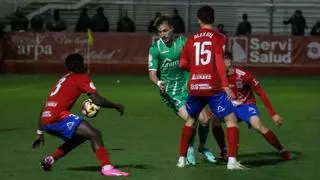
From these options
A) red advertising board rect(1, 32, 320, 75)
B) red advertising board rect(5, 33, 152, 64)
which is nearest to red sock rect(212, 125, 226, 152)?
red advertising board rect(1, 32, 320, 75)

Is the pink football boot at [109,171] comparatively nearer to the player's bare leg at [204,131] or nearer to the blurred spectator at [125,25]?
the player's bare leg at [204,131]

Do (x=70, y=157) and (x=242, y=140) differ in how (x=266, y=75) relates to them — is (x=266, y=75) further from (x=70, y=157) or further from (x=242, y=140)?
(x=70, y=157)

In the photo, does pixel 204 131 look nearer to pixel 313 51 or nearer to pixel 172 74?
pixel 172 74

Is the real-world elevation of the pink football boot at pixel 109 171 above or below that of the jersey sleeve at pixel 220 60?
below

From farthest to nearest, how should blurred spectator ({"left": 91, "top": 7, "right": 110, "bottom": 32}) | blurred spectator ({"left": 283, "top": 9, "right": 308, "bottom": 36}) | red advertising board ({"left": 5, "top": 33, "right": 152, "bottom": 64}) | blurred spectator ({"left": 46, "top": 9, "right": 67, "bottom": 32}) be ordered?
blurred spectator ({"left": 46, "top": 9, "right": 67, "bottom": 32})
blurred spectator ({"left": 283, "top": 9, "right": 308, "bottom": 36})
blurred spectator ({"left": 91, "top": 7, "right": 110, "bottom": 32})
red advertising board ({"left": 5, "top": 33, "right": 152, "bottom": 64})

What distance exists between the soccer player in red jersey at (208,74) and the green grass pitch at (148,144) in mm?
602

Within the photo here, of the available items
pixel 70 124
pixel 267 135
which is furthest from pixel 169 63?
pixel 70 124

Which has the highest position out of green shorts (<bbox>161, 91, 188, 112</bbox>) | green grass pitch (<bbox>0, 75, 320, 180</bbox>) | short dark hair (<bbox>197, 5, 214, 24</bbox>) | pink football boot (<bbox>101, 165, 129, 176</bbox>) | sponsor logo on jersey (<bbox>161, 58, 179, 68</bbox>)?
short dark hair (<bbox>197, 5, 214, 24</bbox>)

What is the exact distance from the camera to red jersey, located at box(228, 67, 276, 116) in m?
10.9

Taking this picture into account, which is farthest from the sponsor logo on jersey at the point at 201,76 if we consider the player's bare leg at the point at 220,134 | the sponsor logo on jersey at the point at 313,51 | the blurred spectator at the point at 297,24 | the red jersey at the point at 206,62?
the blurred spectator at the point at 297,24

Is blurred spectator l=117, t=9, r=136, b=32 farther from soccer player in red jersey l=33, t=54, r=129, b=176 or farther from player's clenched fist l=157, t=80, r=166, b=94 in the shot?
soccer player in red jersey l=33, t=54, r=129, b=176

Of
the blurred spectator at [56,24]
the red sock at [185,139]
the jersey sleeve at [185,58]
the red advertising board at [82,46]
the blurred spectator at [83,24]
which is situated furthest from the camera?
the blurred spectator at [56,24]

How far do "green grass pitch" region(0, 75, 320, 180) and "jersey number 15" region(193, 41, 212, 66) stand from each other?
1.35 meters

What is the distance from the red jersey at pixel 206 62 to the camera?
956 centimetres
